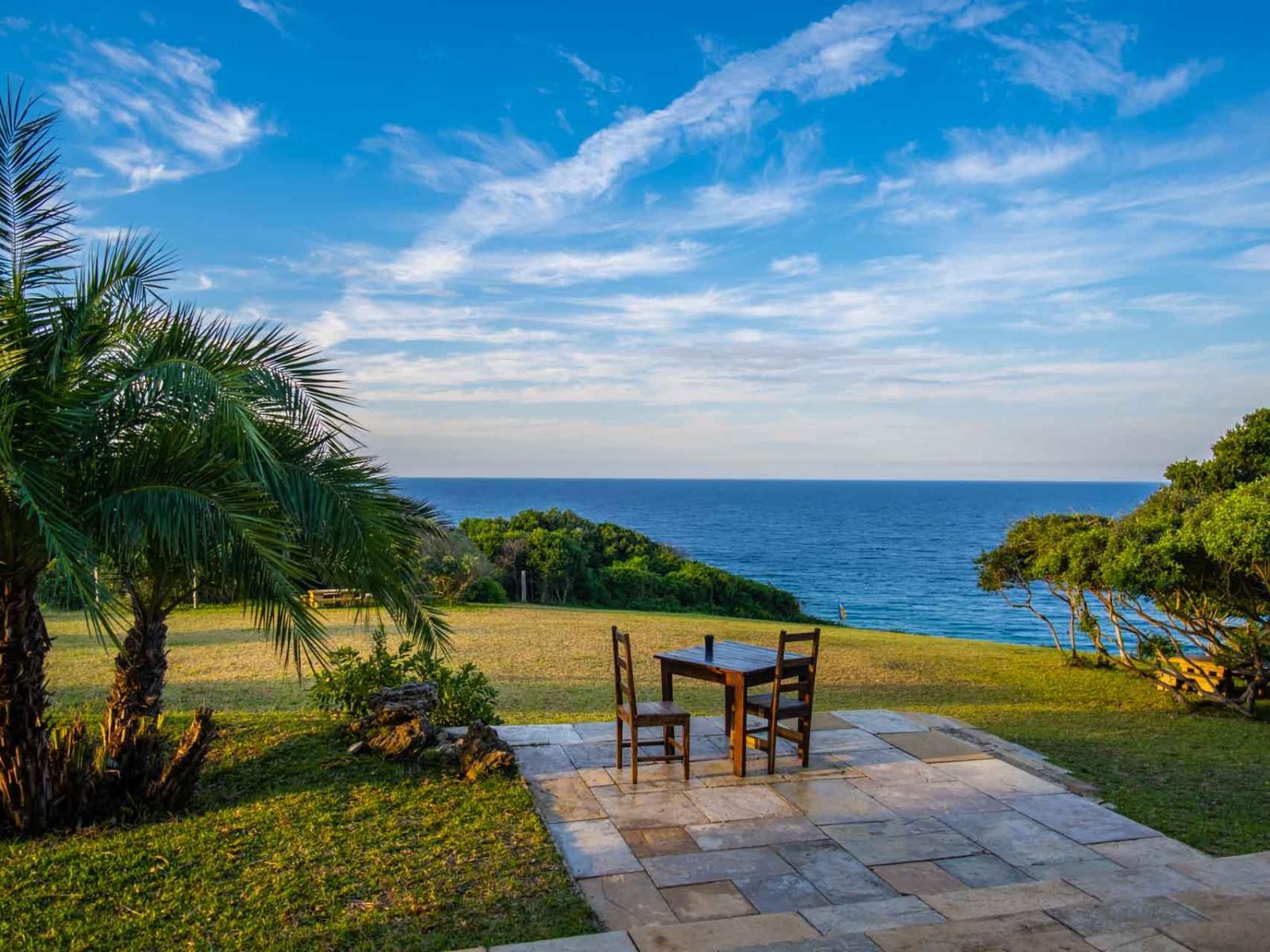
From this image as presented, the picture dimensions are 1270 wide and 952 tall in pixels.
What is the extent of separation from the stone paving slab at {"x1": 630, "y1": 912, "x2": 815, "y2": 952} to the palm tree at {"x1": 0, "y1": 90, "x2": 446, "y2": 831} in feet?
7.10

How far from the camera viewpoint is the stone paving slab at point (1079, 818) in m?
4.57

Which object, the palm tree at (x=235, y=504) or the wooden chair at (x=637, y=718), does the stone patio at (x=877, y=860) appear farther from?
the palm tree at (x=235, y=504)

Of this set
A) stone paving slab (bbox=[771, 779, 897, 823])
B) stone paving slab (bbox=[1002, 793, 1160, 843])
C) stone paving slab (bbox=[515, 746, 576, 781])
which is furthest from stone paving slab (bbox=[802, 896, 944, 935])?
stone paving slab (bbox=[515, 746, 576, 781])

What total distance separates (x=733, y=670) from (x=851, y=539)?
2738 inches

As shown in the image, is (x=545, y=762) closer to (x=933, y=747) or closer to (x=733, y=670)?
(x=733, y=670)

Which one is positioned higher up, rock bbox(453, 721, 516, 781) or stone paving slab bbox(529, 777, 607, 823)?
rock bbox(453, 721, 516, 781)

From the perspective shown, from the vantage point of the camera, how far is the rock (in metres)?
5.53

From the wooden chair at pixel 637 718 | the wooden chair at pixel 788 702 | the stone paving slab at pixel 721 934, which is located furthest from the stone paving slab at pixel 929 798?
the stone paving slab at pixel 721 934

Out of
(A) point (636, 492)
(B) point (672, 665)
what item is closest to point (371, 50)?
(B) point (672, 665)

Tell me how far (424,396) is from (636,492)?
13573 cm

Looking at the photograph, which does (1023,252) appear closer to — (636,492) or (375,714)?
(375,714)

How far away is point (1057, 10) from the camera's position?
913cm

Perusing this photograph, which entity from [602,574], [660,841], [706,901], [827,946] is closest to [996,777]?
[660,841]

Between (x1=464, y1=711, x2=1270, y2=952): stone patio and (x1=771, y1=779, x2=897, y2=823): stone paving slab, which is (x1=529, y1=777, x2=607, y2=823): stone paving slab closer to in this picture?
(x1=464, y1=711, x2=1270, y2=952): stone patio
